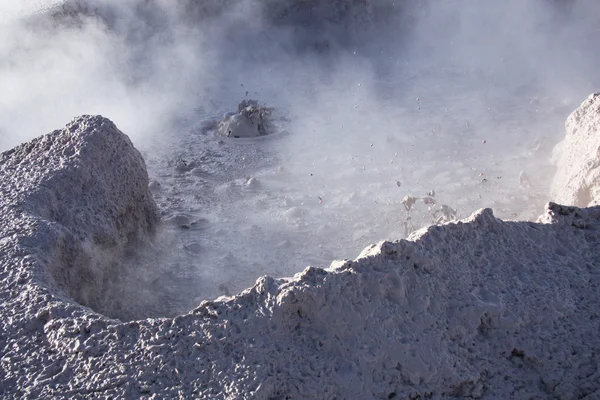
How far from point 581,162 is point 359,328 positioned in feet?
6.90

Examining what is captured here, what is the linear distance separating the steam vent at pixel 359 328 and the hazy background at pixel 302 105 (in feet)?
2.61

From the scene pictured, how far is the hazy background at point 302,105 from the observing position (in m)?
3.58

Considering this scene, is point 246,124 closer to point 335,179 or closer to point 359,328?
point 335,179

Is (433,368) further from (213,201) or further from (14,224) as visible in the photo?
(213,201)

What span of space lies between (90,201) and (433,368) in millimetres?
1673

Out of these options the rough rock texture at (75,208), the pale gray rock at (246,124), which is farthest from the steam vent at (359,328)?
the pale gray rock at (246,124)

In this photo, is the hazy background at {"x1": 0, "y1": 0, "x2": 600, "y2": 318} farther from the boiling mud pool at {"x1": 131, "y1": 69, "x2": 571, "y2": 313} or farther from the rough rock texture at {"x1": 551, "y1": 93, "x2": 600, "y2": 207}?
the rough rock texture at {"x1": 551, "y1": 93, "x2": 600, "y2": 207}

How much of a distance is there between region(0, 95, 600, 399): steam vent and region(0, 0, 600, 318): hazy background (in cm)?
80

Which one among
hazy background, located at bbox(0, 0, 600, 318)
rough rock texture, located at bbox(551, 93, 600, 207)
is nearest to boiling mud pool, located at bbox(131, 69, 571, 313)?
hazy background, located at bbox(0, 0, 600, 318)

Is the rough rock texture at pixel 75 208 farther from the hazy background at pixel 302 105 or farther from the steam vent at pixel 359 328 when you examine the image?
the hazy background at pixel 302 105

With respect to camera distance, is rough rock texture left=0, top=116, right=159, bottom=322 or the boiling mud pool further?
the boiling mud pool

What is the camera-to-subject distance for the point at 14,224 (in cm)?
228

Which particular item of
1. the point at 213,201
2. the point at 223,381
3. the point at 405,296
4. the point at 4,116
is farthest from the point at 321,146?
the point at 223,381

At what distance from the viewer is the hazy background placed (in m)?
3.58
